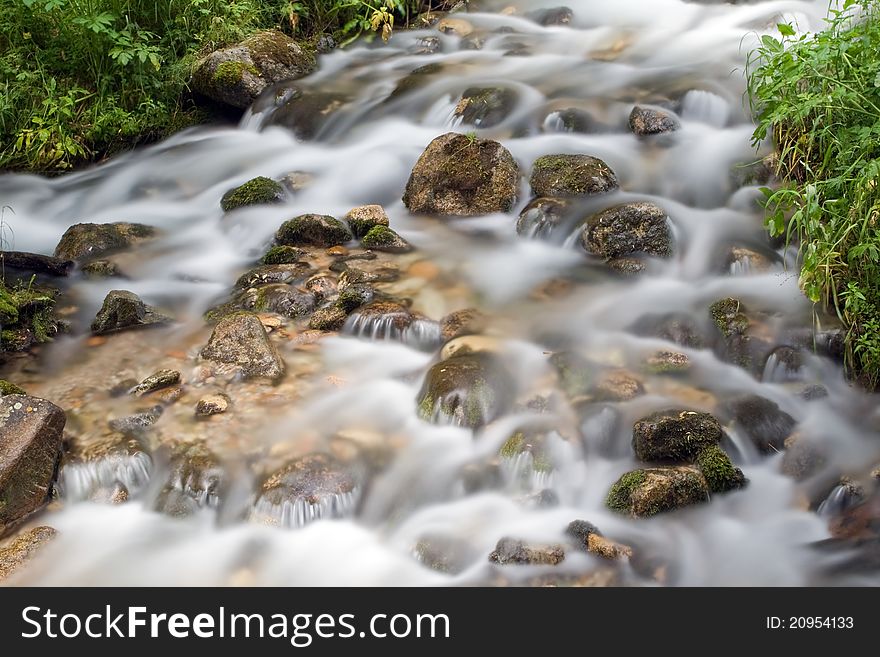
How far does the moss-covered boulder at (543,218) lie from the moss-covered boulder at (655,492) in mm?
2476

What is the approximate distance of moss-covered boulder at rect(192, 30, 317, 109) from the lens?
309 inches

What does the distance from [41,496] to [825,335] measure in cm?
370

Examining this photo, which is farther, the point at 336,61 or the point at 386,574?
the point at 336,61

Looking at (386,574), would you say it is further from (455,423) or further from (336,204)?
(336,204)

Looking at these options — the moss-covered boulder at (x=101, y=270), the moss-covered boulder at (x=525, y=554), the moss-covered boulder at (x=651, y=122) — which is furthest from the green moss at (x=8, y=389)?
the moss-covered boulder at (x=651, y=122)

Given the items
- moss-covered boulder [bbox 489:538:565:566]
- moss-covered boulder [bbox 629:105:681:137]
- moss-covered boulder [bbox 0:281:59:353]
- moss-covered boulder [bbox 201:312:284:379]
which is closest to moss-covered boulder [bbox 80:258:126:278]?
moss-covered boulder [bbox 0:281:59:353]

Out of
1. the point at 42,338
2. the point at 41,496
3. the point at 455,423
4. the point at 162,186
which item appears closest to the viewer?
the point at 41,496

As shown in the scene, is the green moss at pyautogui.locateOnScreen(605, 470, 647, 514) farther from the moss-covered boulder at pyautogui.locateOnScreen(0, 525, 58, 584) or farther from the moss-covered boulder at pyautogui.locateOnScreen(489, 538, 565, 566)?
the moss-covered boulder at pyautogui.locateOnScreen(0, 525, 58, 584)

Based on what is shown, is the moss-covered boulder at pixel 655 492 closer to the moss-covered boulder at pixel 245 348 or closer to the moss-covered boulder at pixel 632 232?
the moss-covered boulder at pixel 245 348

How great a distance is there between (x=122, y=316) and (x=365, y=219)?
1.76 meters

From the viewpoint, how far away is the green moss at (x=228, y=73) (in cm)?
782

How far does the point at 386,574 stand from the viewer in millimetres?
3541

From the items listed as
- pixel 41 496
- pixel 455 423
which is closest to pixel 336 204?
pixel 455 423

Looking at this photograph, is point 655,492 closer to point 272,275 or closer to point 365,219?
point 272,275
